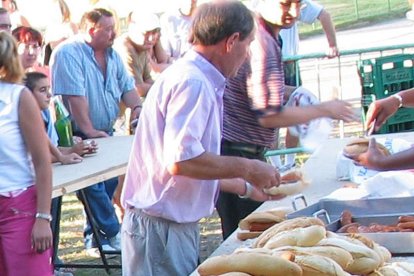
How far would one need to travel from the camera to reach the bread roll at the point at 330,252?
96.0 inches

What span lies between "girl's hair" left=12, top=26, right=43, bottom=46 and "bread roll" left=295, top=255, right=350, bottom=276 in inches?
152

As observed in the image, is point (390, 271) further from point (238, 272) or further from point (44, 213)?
point (44, 213)

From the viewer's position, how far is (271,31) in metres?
4.44

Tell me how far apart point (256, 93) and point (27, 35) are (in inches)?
87.8

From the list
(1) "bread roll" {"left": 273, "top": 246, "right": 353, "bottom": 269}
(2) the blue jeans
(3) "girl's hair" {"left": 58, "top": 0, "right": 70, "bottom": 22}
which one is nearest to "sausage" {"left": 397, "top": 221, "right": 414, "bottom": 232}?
(1) "bread roll" {"left": 273, "top": 246, "right": 353, "bottom": 269}

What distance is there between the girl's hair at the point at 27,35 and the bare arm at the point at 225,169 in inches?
116

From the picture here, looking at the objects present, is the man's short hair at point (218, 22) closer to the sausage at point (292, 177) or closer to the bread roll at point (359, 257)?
the sausage at point (292, 177)

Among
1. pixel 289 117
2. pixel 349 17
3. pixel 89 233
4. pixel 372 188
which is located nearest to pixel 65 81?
pixel 89 233

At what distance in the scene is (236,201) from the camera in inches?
174

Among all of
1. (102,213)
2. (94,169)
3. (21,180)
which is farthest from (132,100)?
(21,180)

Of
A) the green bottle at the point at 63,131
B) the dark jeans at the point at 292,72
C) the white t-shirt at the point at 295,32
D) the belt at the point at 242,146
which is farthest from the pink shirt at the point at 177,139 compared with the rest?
the white t-shirt at the point at 295,32

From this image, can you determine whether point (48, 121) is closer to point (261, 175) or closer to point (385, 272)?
point (261, 175)

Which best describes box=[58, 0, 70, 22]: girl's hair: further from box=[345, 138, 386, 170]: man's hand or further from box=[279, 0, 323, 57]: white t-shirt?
box=[345, 138, 386, 170]: man's hand

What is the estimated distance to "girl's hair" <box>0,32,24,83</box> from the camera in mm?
3986
